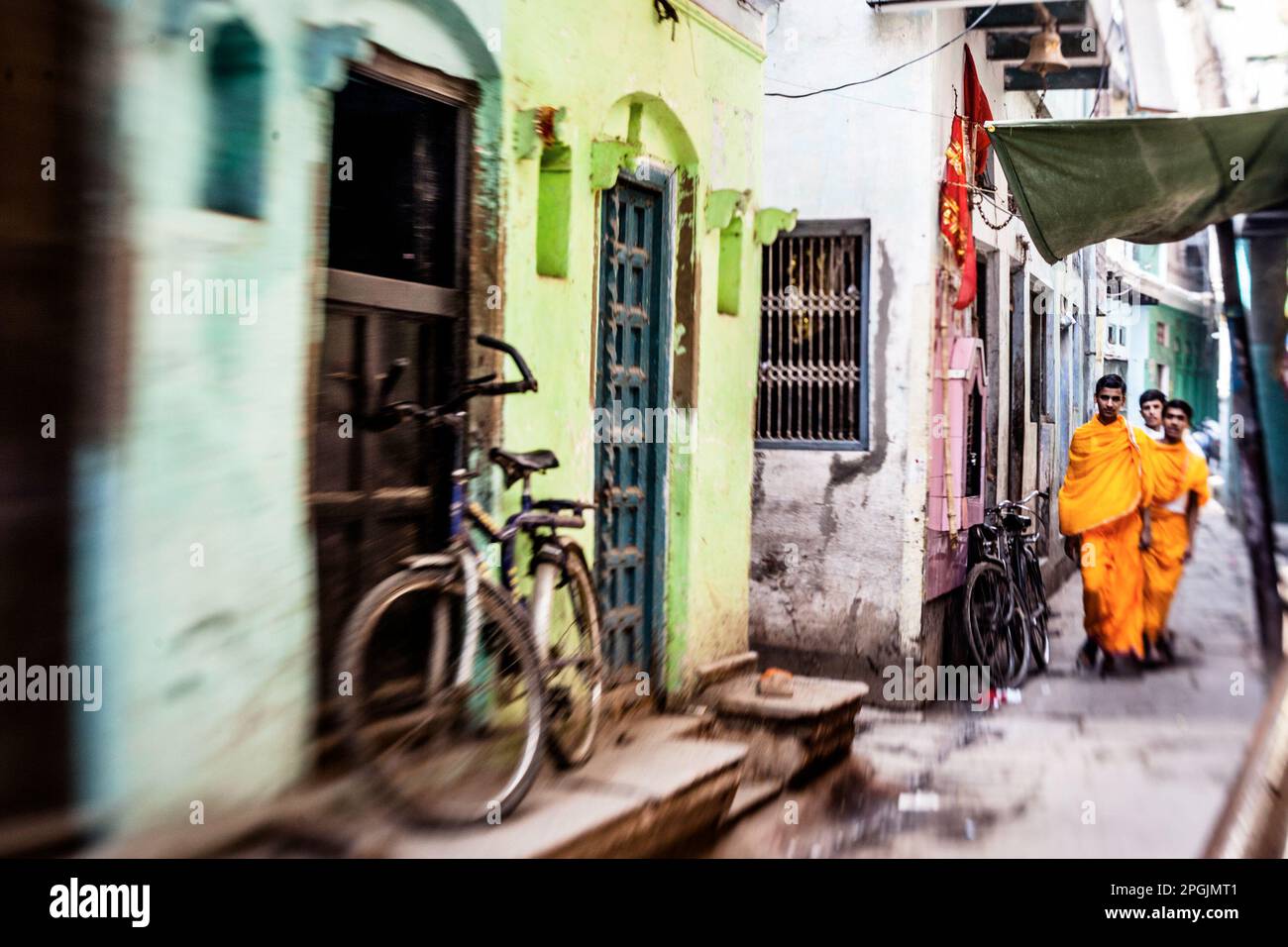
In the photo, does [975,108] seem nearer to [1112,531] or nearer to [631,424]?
[1112,531]

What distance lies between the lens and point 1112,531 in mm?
8391

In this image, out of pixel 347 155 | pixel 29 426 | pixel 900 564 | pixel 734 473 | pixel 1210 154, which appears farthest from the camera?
pixel 900 564

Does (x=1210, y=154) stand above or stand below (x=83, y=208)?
above

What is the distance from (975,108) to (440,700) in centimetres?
780

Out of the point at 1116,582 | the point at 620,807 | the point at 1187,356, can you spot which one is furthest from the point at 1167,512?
the point at 1187,356

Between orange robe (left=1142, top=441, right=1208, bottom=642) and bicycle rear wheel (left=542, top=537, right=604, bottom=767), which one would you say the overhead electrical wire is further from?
bicycle rear wheel (left=542, top=537, right=604, bottom=767)

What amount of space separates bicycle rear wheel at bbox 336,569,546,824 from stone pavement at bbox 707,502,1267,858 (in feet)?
4.30

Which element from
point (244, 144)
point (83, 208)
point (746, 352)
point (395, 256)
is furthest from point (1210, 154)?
point (83, 208)

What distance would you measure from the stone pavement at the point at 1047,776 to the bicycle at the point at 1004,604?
0.81ft

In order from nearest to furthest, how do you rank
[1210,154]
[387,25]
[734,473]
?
[387,25], [1210,154], [734,473]

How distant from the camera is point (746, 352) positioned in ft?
21.8

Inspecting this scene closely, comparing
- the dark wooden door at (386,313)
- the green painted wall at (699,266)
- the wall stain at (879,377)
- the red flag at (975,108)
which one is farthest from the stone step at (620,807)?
the red flag at (975,108)
